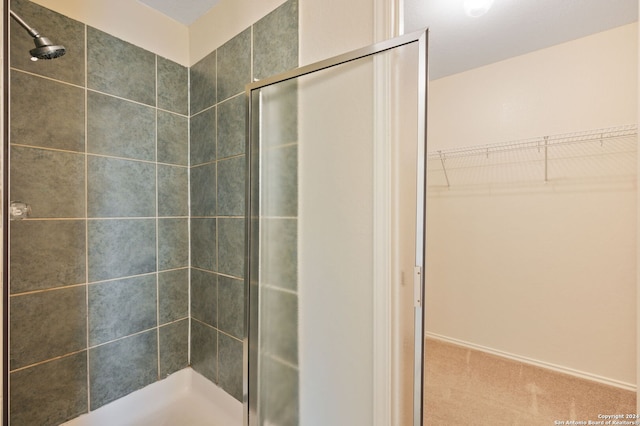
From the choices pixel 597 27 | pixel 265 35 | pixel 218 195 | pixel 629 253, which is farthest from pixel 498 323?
pixel 265 35

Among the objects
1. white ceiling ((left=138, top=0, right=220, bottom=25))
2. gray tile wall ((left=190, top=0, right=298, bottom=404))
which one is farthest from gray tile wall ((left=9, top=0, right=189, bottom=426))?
white ceiling ((left=138, top=0, right=220, bottom=25))

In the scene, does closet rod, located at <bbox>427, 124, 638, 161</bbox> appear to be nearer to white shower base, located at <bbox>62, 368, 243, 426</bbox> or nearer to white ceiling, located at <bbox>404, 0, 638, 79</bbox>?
white ceiling, located at <bbox>404, 0, 638, 79</bbox>

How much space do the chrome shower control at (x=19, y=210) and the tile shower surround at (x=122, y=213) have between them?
0.03 meters

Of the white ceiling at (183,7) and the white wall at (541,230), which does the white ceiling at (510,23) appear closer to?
the white wall at (541,230)

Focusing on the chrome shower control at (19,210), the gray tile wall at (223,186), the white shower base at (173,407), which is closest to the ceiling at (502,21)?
the gray tile wall at (223,186)

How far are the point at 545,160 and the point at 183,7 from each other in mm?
2531

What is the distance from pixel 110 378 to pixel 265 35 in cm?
178

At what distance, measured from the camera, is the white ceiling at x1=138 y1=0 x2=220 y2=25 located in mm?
1397

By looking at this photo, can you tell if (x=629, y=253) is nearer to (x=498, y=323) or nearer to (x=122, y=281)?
(x=498, y=323)

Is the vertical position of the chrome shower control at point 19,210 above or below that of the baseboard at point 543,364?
above

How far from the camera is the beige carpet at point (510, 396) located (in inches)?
59.7

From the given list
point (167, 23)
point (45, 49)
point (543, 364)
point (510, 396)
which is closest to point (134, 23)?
point (167, 23)

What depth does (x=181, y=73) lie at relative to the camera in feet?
5.15

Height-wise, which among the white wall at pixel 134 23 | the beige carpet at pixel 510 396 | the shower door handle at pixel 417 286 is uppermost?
the white wall at pixel 134 23
